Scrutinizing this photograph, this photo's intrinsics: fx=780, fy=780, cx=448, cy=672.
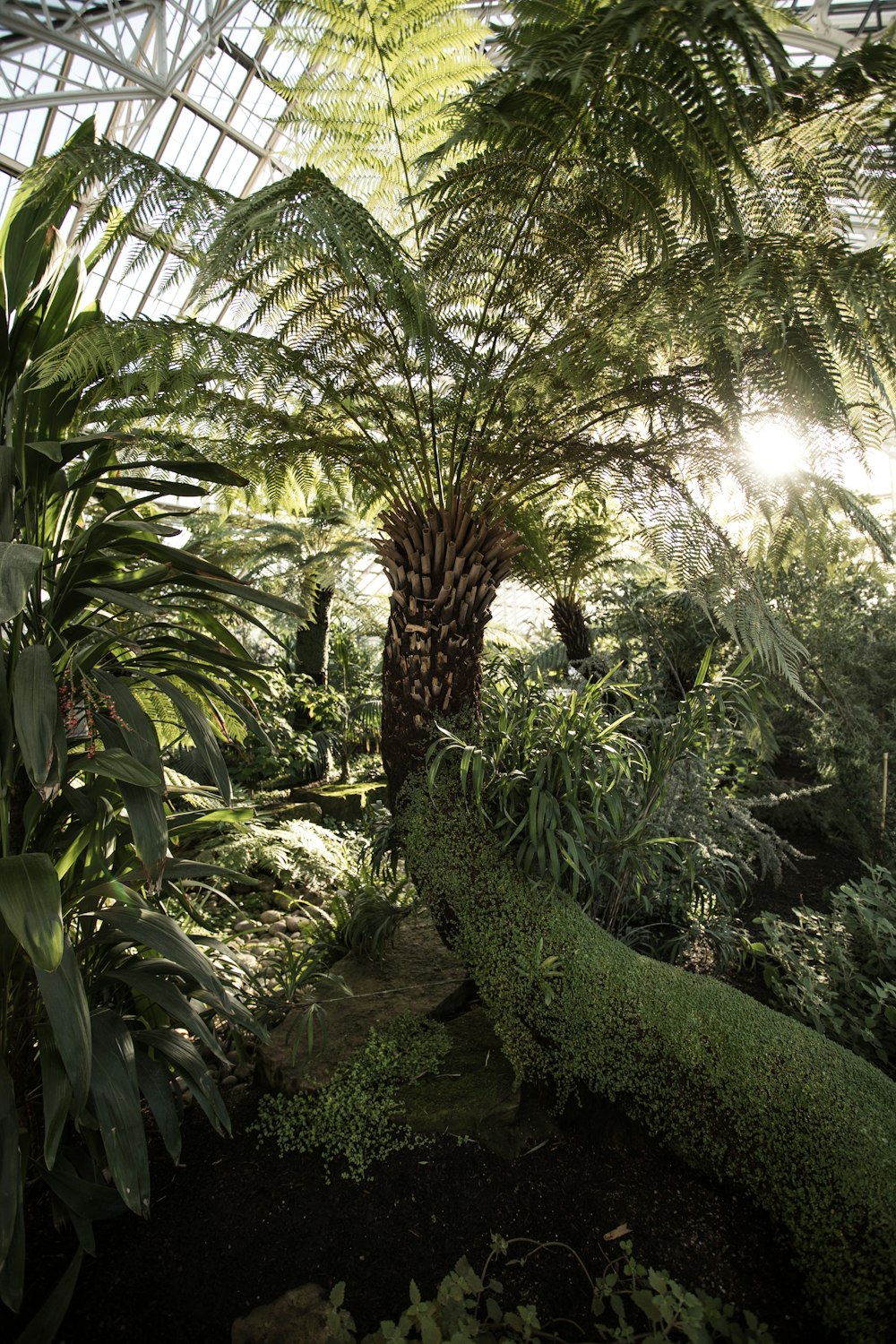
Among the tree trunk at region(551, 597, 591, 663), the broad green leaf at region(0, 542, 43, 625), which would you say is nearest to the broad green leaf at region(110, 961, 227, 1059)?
the broad green leaf at region(0, 542, 43, 625)

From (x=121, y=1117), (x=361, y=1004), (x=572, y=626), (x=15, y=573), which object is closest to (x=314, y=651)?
(x=572, y=626)

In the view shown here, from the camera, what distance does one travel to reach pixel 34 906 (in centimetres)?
134

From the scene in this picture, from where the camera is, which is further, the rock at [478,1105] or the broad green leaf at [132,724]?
the rock at [478,1105]

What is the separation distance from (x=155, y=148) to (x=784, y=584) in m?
9.06

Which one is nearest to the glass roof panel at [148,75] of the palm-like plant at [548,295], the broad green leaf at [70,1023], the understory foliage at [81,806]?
the palm-like plant at [548,295]

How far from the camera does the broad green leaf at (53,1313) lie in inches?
57.6

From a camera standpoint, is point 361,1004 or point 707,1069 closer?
point 707,1069

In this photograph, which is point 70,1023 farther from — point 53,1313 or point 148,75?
point 148,75

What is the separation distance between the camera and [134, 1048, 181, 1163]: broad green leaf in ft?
5.48

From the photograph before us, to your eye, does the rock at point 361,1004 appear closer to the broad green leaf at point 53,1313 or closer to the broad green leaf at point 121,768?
the broad green leaf at point 53,1313

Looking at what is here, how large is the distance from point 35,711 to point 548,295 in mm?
2069

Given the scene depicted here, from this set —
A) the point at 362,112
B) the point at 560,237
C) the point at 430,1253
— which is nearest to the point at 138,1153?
the point at 430,1253

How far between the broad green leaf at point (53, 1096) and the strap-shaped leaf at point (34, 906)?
0.85 feet

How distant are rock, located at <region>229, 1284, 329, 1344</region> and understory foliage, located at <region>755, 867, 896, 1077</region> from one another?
1501mm
